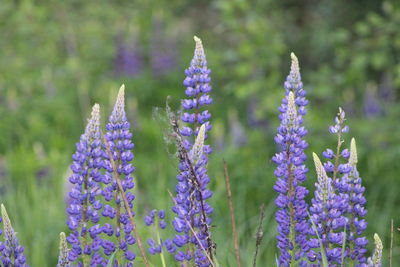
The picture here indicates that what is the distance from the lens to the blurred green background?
192 inches

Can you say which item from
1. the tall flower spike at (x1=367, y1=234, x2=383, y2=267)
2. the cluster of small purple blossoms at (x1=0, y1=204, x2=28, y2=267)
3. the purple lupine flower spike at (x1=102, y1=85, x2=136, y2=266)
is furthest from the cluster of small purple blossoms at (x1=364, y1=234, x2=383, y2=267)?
the cluster of small purple blossoms at (x1=0, y1=204, x2=28, y2=267)

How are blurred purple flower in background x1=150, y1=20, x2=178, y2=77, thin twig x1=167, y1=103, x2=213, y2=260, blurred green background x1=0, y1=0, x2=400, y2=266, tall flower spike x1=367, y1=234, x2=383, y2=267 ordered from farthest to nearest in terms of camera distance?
1. blurred purple flower in background x1=150, y1=20, x2=178, y2=77
2. blurred green background x1=0, y1=0, x2=400, y2=266
3. thin twig x1=167, y1=103, x2=213, y2=260
4. tall flower spike x1=367, y1=234, x2=383, y2=267

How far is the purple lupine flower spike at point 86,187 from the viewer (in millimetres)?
2072

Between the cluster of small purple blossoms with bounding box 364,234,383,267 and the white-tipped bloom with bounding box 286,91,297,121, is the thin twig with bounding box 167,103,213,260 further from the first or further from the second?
the cluster of small purple blossoms with bounding box 364,234,383,267

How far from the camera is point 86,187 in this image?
6.88 ft

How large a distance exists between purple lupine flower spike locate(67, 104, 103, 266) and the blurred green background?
69 centimetres

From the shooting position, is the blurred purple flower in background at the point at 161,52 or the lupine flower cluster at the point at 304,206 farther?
the blurred purple flower in background at the point at 161,52

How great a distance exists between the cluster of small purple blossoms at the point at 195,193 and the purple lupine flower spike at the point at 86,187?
0.26m

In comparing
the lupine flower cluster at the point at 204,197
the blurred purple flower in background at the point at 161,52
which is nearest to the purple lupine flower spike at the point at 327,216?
the lupine flower cluster at the point at 204,197

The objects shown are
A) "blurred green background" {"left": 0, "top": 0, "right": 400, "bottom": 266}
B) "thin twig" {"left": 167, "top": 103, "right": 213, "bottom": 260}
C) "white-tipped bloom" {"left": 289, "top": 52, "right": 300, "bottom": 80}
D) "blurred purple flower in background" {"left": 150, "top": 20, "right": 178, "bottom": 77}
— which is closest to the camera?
"thin twig" {"left": 167, "top": 103, "right": 213, "bottom": 260}

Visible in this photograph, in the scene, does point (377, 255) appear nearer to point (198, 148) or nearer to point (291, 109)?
point (291, 109)

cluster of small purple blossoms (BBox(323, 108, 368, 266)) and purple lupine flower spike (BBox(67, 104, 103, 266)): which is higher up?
purple lupine flower spike (BBox(67, 104, 103, 266))

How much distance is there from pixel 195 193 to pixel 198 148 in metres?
0.17

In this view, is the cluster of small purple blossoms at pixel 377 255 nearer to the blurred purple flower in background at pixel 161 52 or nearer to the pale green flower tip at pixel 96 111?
the pale green flower tip at pixel 96 111
